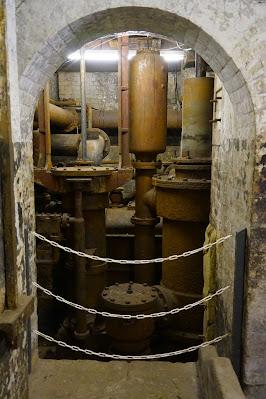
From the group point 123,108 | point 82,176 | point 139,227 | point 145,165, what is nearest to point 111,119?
point 123,108

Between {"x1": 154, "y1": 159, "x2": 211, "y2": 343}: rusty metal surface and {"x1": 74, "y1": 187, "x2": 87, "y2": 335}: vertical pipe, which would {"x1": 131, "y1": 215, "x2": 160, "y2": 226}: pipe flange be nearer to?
{"x1": 154, "y1": 159, "x2": 211, "y2": 343}: rusty metal surface

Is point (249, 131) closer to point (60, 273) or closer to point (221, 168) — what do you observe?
point (221, 168)

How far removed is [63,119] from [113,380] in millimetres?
7453

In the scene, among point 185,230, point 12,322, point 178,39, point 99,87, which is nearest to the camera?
point 12,322

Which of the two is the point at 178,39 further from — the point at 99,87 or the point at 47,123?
the point at 99,87

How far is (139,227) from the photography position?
22.1 ft

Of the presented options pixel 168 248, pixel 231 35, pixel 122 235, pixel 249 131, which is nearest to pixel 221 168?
pixel 249 131

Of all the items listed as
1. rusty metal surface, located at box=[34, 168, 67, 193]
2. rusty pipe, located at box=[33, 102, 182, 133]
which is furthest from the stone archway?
rusty pipe, located at box=[33, 102, 182, 133]

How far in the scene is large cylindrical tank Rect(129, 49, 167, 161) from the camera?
6219 millimetres

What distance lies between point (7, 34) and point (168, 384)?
3129mm

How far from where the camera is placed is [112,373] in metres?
3.46

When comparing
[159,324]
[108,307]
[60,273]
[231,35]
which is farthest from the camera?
[60,273]

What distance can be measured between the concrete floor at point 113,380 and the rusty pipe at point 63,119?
20.6 feet

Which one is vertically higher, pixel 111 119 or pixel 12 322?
pixel 111 119
